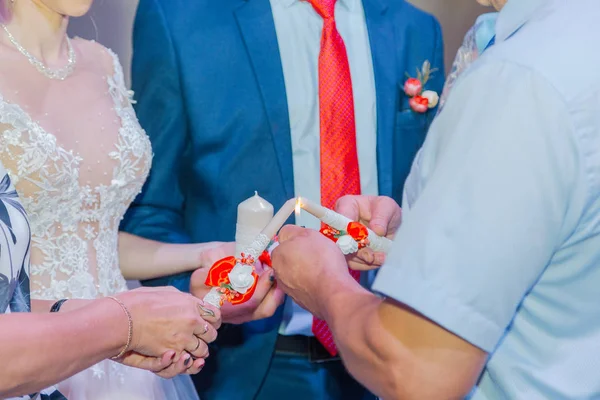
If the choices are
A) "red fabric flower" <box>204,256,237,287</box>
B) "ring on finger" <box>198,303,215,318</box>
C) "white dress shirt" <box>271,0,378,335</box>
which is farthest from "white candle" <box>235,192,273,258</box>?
"white dress shirt" <box>271,0,378,335</box>

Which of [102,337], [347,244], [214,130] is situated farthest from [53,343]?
[214,130]

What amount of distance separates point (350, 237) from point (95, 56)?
0.88 metres

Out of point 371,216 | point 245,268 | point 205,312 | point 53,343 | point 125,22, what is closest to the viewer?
point 53,343

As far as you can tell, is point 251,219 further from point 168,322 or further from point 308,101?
point 308,101

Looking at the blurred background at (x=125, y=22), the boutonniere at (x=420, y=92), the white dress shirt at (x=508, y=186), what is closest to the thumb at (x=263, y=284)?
the white dress shirt at (x=508, y=186)

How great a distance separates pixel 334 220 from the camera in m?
1.32

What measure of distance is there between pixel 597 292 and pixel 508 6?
38 centimetres

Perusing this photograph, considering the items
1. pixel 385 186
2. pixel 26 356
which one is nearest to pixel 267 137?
pixel 385 186

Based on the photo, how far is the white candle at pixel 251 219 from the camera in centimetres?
135

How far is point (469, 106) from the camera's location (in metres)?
0.90

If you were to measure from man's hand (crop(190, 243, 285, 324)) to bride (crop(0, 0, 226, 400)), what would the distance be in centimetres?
10

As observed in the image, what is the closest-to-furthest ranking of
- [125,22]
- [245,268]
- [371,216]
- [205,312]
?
[245,268] → [205,312] → [371,216] → [125,22]

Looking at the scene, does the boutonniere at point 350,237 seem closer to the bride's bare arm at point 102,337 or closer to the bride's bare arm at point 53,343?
the bride's bare arm at point 102,337

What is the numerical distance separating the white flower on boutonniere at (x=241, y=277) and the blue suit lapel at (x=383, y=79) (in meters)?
0.70
